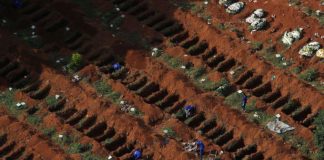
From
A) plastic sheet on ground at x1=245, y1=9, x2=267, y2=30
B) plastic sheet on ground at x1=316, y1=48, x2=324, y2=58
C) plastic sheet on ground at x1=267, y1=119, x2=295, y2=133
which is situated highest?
plastic sheet on ground at x1=316, y1=48, x2=324, y2=58

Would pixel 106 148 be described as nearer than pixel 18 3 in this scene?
Yes

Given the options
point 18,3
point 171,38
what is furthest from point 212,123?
point 18,3

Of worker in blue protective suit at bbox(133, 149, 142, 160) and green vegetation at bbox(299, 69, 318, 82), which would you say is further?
green vegetation at bbox(299, 69, 318, 82)

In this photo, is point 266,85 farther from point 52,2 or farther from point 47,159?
point 52,2

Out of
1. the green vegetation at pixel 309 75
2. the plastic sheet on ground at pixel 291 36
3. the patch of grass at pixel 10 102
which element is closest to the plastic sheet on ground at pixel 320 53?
the green vegetation at pixel 309 75

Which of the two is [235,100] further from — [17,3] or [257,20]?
[17,3]

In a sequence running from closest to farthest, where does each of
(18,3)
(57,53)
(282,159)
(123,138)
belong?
1. (282,159)
2. (123,138)
3. (57,53)
4. (18,3)

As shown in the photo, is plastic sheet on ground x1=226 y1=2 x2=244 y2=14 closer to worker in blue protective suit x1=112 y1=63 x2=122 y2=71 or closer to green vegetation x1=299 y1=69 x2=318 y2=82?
green vegetation x1=299 y1=69 x2=318 y2=82

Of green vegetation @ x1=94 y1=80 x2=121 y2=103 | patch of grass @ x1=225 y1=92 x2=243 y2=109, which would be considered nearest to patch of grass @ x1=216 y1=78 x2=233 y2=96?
patch of grass @ x1=225 y1=92 x2=243 y2=109
